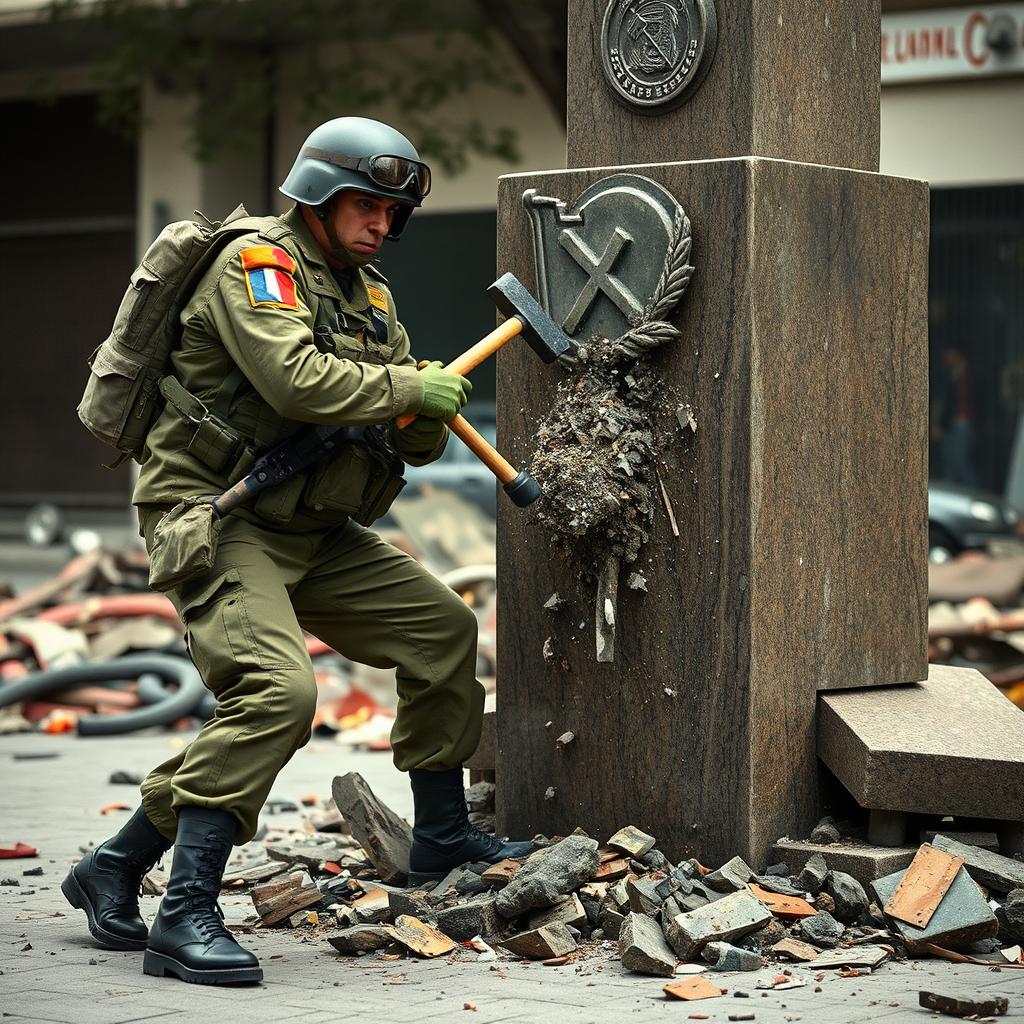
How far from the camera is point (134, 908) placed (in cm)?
456

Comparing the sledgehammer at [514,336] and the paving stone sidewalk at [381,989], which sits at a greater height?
the sledgehammer at [514,336]

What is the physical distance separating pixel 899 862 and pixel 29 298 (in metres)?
17.6

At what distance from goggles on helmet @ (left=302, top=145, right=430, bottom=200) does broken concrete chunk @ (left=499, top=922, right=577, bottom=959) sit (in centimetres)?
180

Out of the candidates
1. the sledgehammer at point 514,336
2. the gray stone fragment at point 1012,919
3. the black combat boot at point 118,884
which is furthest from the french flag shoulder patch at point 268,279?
the gray stone fragment at point 1012,919

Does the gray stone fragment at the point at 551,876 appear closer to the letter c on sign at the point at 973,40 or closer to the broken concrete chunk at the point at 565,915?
the broken concrete chunk at the point at 565,915

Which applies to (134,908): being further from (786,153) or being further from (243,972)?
(786,153)

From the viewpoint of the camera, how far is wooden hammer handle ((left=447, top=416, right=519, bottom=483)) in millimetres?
4539

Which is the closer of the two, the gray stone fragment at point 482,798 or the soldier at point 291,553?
the soldier at point 291,553

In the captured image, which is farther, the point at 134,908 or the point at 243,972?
the point at 134,908

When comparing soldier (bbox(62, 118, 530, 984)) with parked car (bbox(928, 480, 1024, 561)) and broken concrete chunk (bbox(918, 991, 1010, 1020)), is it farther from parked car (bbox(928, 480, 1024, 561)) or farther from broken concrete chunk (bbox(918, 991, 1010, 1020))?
parked car (bbox(928, 480, 1024, 561))

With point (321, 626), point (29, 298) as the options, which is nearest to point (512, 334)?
point (321, 626)

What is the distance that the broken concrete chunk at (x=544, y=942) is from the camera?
430cm

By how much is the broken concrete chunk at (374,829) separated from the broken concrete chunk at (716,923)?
1.02 m

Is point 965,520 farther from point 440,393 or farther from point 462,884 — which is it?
point 440,393
